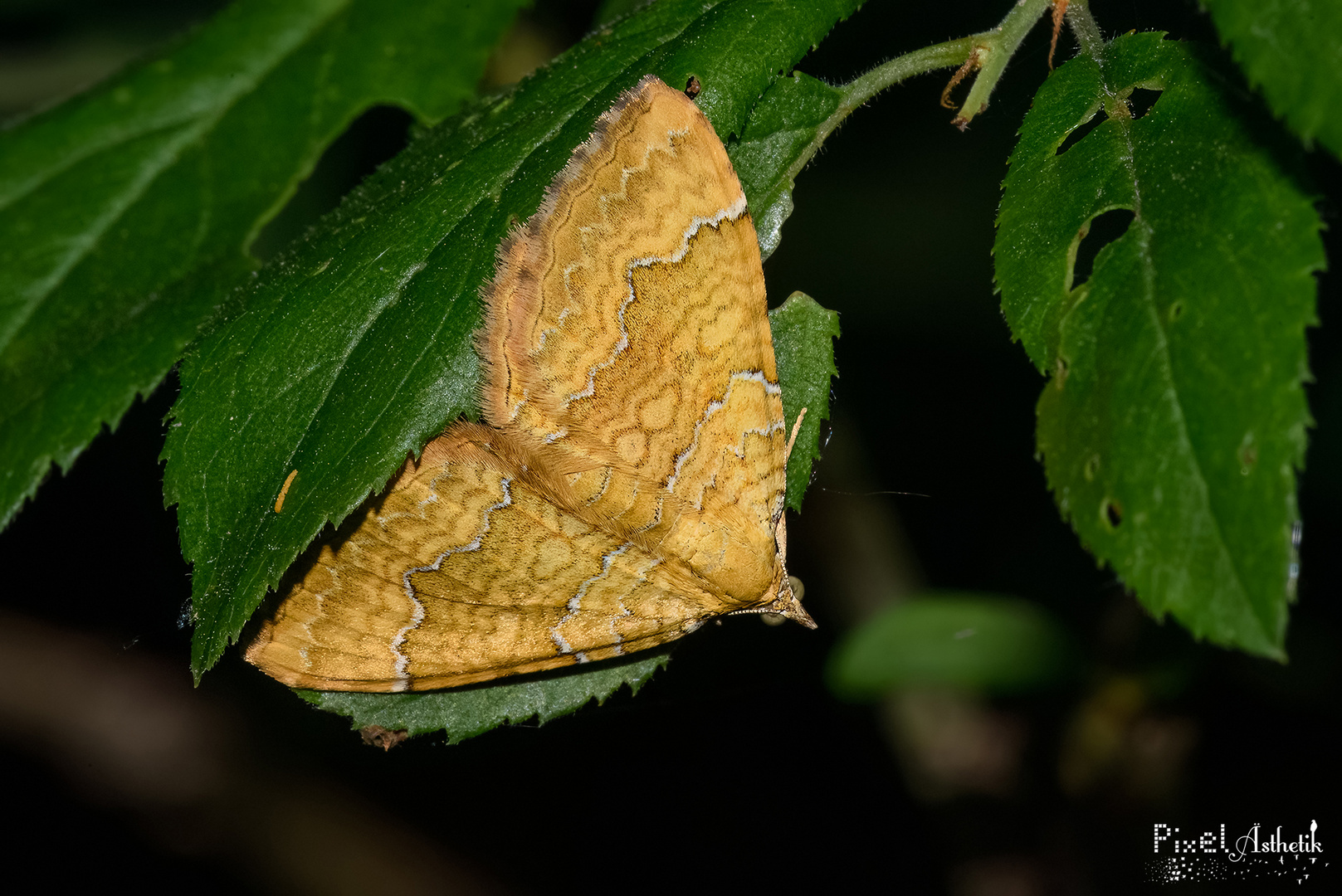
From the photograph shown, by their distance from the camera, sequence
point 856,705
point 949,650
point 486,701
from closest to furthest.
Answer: point 486,701, point 949,650, point 856,705

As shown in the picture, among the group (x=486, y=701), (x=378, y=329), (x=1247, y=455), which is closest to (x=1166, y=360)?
(x=1247, y=455)

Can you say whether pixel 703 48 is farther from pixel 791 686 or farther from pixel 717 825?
pixel 717 825

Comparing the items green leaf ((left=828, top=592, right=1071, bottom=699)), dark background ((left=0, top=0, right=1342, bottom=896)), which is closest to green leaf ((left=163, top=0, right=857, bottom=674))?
dark background ((left=0, top=0, right=1342, bottom=896))

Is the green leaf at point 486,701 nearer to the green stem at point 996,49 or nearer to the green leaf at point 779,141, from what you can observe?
the green leaf at point 779,141

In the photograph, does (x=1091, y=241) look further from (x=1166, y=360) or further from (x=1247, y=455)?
(x=1247, y=455)

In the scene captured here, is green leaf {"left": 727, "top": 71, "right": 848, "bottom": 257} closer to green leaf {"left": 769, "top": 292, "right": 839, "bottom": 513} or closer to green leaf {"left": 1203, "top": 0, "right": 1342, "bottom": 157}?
Result: green leaf {"left": 769, "top": 292, "right": 839, "bottom": 513}

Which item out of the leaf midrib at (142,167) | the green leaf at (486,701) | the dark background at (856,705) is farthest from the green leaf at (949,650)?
the leaf midrib at (142,167)

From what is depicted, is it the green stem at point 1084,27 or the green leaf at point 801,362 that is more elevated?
the green stem at point 1084,27
